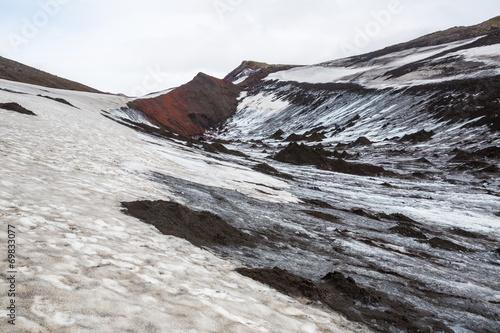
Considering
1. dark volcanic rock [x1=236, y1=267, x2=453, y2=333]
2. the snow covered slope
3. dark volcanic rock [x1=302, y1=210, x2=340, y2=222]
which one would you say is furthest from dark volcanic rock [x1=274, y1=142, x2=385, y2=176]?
dark volcanic rock [x1=236, y1=267, x2=453, y2=333]

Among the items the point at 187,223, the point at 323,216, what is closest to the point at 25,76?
the point at 323,216

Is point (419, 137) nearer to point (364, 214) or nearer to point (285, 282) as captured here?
point (364, 214)

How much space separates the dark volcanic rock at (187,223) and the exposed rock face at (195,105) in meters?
54.1

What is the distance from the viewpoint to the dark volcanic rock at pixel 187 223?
8055mm

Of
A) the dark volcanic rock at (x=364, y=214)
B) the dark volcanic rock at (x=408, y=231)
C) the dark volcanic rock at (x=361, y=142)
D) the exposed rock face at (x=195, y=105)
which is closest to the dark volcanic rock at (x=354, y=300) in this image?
the dark volcanic rock at (x=408, y=231)

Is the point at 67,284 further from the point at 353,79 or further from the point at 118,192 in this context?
the point at 353,79

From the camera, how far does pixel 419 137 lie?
4550 cm

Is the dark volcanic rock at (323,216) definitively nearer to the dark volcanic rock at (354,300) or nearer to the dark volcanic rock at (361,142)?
the dark volcanic rock at (354,300)

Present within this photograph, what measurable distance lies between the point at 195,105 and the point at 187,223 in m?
83.1

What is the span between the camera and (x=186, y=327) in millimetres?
3842

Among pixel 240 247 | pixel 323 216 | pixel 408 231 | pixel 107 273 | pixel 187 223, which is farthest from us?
pixel 323 216

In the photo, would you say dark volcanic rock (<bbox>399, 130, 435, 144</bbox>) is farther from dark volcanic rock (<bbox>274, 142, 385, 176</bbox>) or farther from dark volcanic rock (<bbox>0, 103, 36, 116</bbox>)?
dark volcanic rock (<bbox>0, 103, 36, 116</bbox>)

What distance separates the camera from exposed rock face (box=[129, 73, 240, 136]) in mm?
68312

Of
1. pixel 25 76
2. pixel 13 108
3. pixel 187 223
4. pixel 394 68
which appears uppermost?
pixel 25 76
